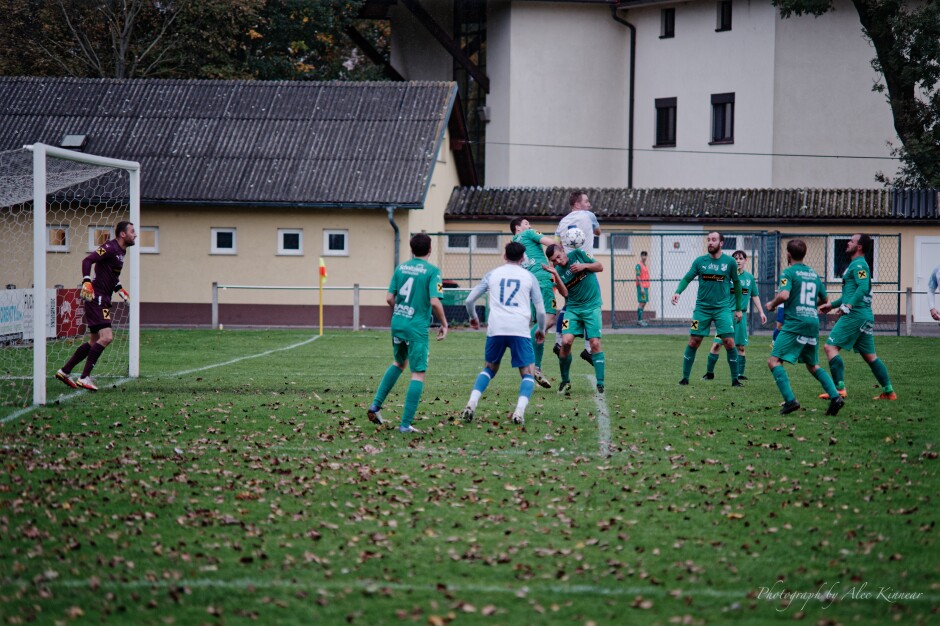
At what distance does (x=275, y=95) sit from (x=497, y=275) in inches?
997

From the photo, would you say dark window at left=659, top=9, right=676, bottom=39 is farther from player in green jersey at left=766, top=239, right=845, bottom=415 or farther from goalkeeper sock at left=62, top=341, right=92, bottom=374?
goalkeeper sock at left=62, top=341, right=92, bottom=374

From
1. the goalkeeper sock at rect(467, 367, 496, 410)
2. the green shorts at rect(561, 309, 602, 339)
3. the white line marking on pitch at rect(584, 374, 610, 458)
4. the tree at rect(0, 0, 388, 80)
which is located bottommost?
the white line marking on pitch at rect(584, 374, 610, 458)

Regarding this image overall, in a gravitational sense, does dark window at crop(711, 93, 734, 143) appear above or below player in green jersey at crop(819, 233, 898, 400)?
above

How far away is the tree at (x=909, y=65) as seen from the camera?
3075 centimetres

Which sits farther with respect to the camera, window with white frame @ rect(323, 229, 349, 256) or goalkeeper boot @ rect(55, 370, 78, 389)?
window with white frame @ rect(323, 229, 349, 256)

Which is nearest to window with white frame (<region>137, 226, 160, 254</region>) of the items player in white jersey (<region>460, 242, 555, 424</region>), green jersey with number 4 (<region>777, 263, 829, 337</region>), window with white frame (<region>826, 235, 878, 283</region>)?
window with white frame (<region>826, 235, 878, 283</region>)

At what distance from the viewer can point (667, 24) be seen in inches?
1543

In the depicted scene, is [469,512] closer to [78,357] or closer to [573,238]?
[573,238]

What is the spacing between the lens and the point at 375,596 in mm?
5633

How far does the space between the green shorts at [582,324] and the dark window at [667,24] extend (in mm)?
27837

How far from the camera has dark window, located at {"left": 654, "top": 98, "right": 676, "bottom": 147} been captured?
39375 mm

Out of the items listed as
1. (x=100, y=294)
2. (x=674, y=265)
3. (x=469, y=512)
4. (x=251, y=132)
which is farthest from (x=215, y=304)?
(x=469, y=512)

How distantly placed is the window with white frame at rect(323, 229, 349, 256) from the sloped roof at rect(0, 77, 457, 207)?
1.21 meters

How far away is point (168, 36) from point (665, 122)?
18.4 m
